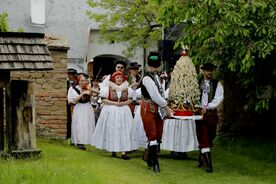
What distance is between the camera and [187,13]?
396 inches

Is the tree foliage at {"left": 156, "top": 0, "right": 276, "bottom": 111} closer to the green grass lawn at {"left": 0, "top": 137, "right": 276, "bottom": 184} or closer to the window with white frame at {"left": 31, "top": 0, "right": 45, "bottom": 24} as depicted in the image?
the green grass lawn at {"left": 0, "top": 137, "right": 276, "bottom": 184}

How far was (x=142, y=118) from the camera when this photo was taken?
1048 centimetres

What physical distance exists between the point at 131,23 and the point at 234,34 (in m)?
16.8

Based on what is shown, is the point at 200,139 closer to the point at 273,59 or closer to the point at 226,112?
the point at 273,59

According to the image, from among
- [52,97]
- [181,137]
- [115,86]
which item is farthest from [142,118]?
[52,97]

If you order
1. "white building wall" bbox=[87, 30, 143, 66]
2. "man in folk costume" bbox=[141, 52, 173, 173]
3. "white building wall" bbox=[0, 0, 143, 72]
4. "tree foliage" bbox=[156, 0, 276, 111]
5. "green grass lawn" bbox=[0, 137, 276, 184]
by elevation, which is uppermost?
"white building wall" bbox=[0, 0, 143, 72]

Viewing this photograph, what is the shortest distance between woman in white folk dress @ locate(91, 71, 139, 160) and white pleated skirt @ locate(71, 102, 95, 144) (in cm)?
103

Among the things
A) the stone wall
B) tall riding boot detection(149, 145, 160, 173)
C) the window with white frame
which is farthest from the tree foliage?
the window with white frame

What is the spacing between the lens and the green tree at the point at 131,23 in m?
25.4

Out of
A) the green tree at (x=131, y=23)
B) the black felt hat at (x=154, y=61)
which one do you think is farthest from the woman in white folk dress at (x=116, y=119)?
the green tree at (x=131, y=23)

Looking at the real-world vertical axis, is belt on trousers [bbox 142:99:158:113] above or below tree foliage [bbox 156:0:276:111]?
below

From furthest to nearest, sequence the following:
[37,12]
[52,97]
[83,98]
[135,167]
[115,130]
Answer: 1. [37,12]
2. [52,97]
3. [83,98]
4. [115,130]
5. [135,167]

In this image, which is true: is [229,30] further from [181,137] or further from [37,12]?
[37,12]

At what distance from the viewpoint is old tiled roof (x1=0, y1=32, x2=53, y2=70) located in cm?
955
